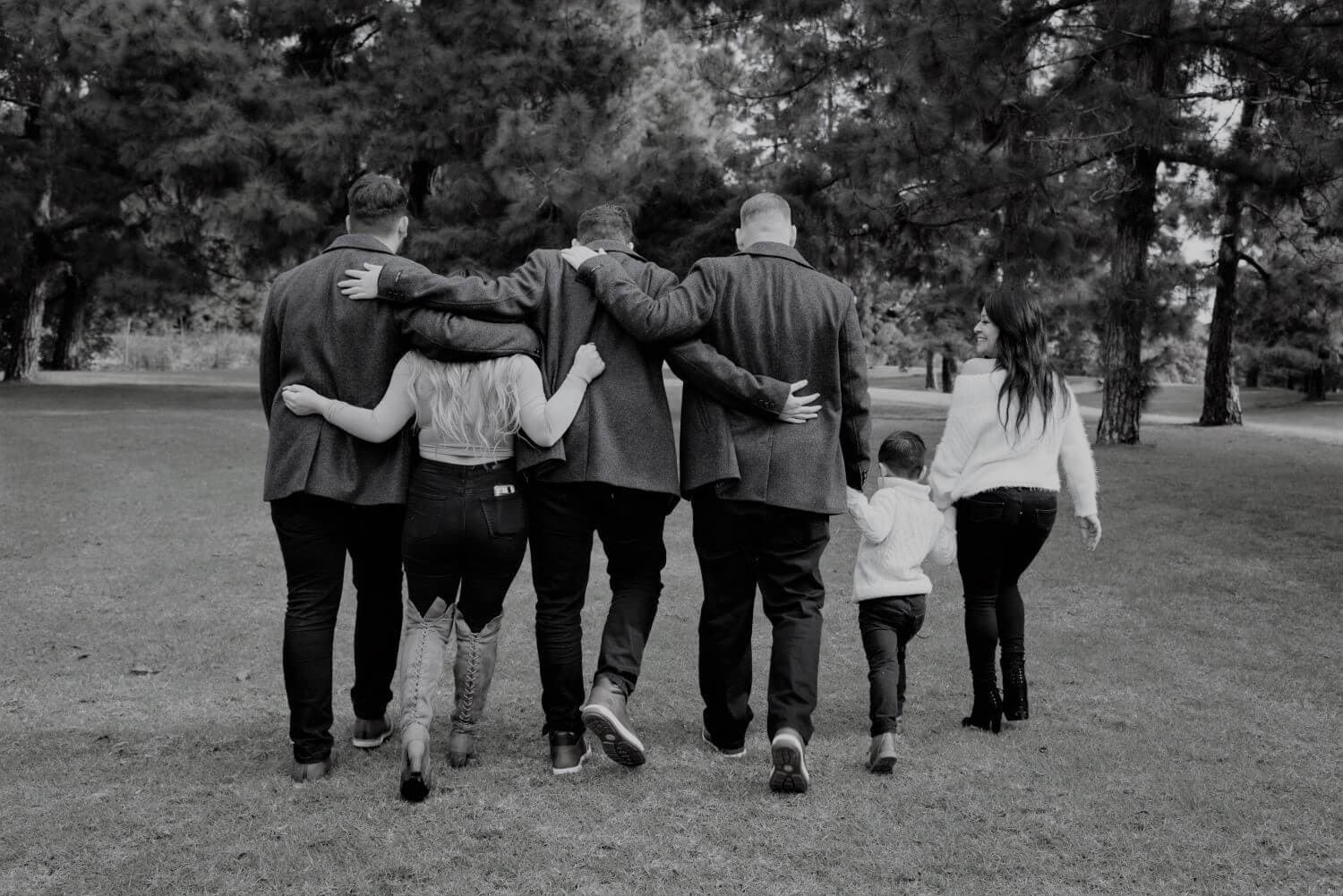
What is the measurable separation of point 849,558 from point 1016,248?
26.0ft

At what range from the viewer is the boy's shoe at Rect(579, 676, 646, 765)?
3660mm

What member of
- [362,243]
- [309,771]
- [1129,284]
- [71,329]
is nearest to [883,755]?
[309,771]

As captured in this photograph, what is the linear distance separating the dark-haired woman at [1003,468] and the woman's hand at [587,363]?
1.47m

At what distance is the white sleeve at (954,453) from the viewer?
4414mm

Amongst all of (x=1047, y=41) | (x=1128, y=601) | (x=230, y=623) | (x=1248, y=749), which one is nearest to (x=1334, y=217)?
(x=1047, y=41)

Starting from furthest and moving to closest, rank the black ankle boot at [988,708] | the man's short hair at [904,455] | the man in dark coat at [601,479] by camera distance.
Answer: the black ankle boot at [988,708] < the man's short hair at [904,455] < the man in dark coat at [601,479]

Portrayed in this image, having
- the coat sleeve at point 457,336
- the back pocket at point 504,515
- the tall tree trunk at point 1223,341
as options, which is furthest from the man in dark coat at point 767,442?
the tall tree trunk at point 1223,341

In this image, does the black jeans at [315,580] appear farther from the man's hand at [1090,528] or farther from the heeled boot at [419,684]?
the man's hand at [1090,528]

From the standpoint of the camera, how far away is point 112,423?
16.8 m

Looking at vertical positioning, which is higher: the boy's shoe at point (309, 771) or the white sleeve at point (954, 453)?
the white sleeve at point (954, 453)

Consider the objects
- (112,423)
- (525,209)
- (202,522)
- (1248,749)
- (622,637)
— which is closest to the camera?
(622,637)

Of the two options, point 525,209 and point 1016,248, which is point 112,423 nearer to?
point 525,209

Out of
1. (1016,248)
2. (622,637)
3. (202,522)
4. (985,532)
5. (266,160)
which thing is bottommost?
(202,522)

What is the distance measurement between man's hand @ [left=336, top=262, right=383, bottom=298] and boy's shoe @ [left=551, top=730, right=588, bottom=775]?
1619 millimetres
